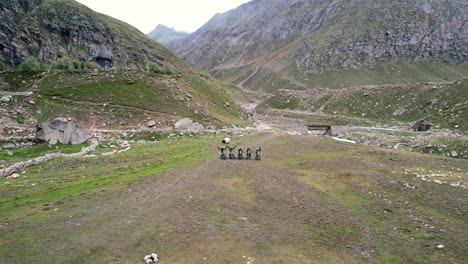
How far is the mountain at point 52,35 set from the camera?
521 feet

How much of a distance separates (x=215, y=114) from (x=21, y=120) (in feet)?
136

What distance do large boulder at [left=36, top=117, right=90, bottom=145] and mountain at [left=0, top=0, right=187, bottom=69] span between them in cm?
12056

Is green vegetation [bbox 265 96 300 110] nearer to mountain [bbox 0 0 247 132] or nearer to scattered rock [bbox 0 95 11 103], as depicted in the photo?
mountain [bbox 0 0 247 132]

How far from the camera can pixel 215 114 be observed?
88.6 metres

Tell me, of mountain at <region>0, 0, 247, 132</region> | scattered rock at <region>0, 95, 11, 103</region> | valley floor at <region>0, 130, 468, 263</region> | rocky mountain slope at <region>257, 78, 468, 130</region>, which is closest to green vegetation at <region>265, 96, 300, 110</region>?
rocky mountain slope at <region>257, 78, 468, 130</region>

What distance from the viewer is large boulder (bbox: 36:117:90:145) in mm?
53297

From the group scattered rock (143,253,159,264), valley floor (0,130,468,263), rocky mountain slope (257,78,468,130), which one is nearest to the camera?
scattered rock (143,253,159,264)

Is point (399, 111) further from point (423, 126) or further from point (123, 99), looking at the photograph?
point (123, 99)

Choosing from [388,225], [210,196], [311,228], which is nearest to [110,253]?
[210,196]

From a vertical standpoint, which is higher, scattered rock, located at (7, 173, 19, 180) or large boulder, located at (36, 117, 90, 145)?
large boulder, located at (36, 117, 90, 145)

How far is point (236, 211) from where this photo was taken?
29266 mm

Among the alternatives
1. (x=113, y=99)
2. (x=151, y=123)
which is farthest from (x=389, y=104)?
(x=113, y=99)

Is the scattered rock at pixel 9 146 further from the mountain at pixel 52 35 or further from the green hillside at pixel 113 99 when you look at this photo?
the mountain at pixel 52 35

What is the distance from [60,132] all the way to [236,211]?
37.0 metres
